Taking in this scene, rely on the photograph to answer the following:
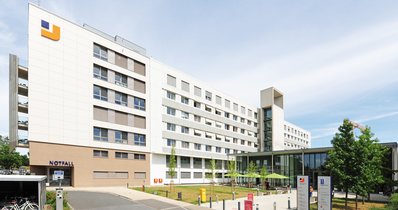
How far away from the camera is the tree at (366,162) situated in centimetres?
2247

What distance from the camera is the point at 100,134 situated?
130 feet

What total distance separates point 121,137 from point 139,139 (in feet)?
11.0

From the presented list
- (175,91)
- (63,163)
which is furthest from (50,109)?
(175,91)

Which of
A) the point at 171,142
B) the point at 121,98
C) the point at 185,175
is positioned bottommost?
the point at 185,175

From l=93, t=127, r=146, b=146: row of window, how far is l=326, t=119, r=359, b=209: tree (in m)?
28.9

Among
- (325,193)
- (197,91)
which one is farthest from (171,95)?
(325,193)

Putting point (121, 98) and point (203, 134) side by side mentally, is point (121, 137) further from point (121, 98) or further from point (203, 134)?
point (203, 134)

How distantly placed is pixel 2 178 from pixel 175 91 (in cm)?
3679

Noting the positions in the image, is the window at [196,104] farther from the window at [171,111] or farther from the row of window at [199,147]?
the row of window at [199,147]

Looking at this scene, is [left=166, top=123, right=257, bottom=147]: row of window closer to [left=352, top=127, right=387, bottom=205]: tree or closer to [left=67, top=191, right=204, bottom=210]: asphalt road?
[left=67, top=191, right=204, bottom=210]: asphalt road

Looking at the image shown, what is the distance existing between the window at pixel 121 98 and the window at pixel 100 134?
4.66 m

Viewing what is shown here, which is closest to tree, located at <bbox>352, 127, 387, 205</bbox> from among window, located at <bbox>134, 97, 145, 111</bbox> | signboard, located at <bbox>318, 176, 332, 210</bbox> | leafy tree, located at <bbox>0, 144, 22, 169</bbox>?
signboard, located at <bbox>318, 176, 332, 210</bbox>

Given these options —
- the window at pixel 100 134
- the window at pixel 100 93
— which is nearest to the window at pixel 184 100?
the window at pixel 100 93

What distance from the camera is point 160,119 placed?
47938 millimetres
